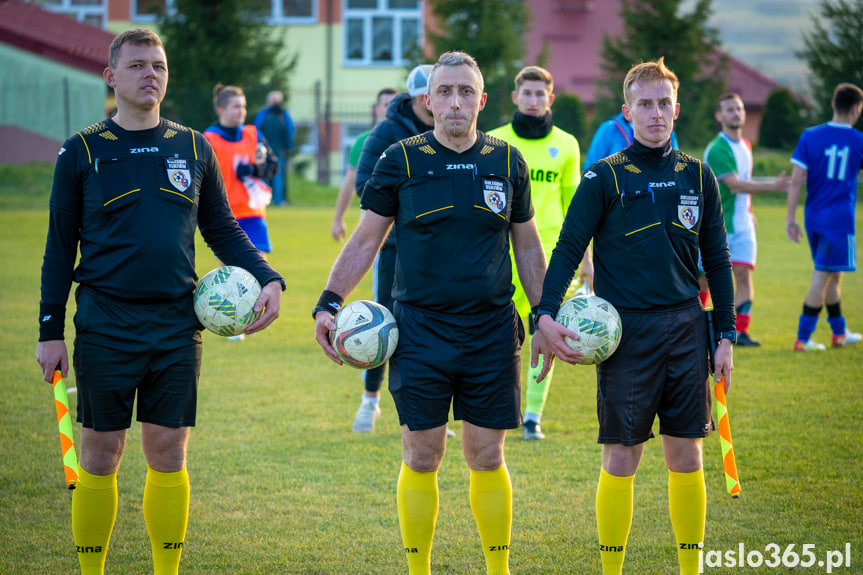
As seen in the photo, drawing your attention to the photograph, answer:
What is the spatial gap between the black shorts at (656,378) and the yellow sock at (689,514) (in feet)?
0.77

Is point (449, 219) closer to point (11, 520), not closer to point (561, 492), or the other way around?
point (561, 492)

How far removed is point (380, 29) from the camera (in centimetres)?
3700

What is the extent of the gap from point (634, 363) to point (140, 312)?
2.25 meters

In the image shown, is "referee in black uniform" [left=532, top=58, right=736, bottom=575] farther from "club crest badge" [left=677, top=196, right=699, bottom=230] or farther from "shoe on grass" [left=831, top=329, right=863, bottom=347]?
"shoe on grass" [left=831, top=329, right=863, bottom=347]

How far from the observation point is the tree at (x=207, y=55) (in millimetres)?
28891

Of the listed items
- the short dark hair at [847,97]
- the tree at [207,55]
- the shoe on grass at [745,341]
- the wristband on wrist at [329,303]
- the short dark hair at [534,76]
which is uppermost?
the tree at [207,55]

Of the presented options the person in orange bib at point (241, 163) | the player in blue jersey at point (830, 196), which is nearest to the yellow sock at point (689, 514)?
the player in blue jersey at point (830, 196)

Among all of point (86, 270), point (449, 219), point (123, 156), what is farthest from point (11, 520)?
point (449, 219)

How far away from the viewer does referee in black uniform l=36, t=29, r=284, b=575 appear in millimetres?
3984

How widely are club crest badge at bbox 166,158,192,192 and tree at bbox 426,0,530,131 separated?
25.6 metres

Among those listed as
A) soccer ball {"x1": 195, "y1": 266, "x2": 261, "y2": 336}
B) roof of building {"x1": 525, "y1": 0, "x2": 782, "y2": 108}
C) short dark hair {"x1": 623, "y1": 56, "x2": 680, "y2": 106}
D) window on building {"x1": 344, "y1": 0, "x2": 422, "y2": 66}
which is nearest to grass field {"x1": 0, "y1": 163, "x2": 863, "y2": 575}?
soccer ball {"x1": 195, "y1": 266, "x2": 261, "y2": 336}

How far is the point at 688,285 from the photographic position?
4.28m

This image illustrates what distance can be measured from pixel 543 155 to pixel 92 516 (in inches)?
158

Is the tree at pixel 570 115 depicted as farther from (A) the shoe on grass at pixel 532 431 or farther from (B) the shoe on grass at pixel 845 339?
(A) the shoe on grass at pixel 532 431
